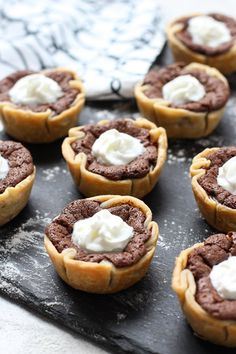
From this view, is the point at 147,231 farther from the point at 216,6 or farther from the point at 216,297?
the point at 216,6

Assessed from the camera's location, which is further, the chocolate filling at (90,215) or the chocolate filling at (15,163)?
the chocolate filling at (15,163)

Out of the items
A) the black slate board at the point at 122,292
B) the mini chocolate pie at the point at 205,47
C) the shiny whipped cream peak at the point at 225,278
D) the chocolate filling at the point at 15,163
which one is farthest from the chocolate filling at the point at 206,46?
the shiny whipped cream peak at the point at 225,278

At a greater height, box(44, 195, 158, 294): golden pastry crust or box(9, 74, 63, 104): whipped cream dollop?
box(9, 74, 63, 104): whipped cream dollop

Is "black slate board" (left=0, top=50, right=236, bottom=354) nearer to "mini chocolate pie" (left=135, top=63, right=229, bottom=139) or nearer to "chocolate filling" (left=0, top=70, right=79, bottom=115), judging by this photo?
"mini chocolate pie" (left=135, top=63, right=229, bottom=139)

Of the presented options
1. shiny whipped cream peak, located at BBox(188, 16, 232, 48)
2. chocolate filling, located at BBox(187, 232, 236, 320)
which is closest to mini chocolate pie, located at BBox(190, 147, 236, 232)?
chocolate filling, located at BBox(187, 232, 236, 320)

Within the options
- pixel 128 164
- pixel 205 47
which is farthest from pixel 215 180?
pixel 205 47

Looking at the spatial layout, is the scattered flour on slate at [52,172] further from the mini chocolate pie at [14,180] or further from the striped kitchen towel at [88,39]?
the striped kitchen towel at [88,39]

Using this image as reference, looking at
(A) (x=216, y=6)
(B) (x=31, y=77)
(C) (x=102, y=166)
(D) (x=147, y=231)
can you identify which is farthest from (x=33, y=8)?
(D) (x=147, y=231)
